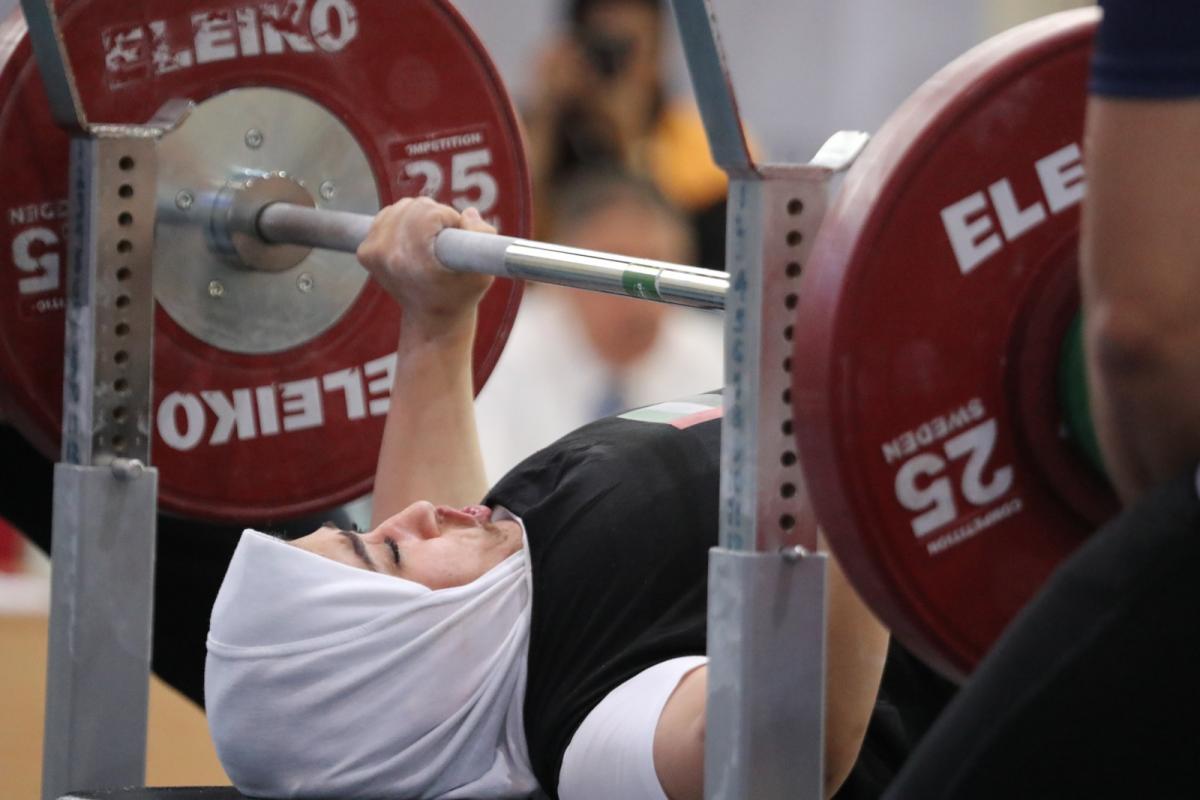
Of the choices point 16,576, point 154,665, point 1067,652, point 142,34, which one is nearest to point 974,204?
point 1067,652

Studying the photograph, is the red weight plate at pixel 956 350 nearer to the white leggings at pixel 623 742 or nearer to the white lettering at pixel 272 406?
the white leggings at pixel 623 742

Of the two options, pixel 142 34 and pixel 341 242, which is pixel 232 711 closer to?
pixel 341 242

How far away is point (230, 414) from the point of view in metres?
1.78

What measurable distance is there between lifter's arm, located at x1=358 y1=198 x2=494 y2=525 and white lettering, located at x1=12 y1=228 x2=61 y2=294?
0.92ft

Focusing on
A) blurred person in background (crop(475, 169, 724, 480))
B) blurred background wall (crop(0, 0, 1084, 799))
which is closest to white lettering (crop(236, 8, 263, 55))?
blurred person in background (crop(475, 169, 724, 480))

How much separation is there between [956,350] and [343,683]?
65cm

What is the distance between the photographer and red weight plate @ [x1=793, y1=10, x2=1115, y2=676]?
97cm

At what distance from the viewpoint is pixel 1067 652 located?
0.82m

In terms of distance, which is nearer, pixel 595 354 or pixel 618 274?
pixel 618 274

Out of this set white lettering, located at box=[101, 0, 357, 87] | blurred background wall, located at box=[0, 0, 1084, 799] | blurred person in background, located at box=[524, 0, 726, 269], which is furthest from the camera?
blurred background wall, located at box=[0, 0, 1084, 799]

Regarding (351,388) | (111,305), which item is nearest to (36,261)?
(111,305)

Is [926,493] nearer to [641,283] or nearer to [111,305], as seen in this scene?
[641,283]

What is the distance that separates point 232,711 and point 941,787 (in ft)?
2.50

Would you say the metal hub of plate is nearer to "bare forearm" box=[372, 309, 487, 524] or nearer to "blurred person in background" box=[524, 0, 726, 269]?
"bare forearm" box=[372, 309, 487, 524]
